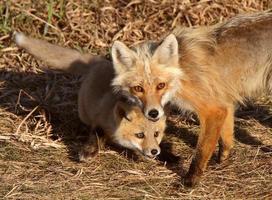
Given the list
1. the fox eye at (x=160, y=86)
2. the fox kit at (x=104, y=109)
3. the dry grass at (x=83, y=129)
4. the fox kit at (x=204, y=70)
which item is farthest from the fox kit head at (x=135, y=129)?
the fox eye at (x=160, y=86)

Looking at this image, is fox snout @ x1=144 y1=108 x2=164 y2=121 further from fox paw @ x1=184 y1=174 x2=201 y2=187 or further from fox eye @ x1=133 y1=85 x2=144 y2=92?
fox paw @ x1=184 y1=174 x2=201 y2=187

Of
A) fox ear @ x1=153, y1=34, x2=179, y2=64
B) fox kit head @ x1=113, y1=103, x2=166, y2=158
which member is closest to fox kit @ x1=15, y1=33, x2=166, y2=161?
fox kit head @ x1=113, y1=103, x2=166, y2=158

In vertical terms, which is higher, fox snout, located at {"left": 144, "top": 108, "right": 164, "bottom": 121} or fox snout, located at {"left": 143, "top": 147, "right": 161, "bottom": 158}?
fox snout, located at {"left": 144, "top": 108, "right": 164, "bottom": 121}

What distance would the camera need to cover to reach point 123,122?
19.7 feet

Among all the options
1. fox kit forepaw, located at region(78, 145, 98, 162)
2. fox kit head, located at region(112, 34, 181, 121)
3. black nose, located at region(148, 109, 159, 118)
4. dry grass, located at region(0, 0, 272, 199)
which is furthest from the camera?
fox kit forepaw, located at region(78, 145, 98, 162)

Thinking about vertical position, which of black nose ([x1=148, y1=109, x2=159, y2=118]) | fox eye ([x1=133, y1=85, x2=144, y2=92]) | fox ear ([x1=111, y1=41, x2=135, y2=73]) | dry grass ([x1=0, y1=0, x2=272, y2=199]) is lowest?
dry grass ([x1=0, y1=0, x2=272, y2=199])

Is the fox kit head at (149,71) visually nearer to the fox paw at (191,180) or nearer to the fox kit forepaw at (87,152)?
the fox paw at (191,180)

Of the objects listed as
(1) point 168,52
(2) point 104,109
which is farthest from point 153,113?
(2) point 104,109

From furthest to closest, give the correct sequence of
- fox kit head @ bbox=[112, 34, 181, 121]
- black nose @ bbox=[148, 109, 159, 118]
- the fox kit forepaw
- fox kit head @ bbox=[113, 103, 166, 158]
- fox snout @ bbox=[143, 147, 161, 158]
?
1. the fox kit forepaw
2. fox kit head @ bbox=[113, 103, 166, 158]
3. fox snout @ bbox=[143, 147, 161, 158]
4. fox kit head @ bbox=[112, 34, 181, 121]
5. black nose @ bbox=[148, 109, 159, 118]

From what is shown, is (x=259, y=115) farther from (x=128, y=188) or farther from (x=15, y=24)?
(x=15, y=24)

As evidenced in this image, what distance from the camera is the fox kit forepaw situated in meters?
6.00

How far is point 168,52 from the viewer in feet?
18.1

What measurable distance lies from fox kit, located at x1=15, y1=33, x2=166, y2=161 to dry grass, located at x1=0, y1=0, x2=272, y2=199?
0.21 meters

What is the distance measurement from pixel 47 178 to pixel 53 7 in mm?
3498
